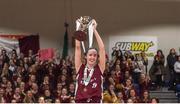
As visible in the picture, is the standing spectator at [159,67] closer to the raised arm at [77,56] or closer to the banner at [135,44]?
the banner at [135,44]

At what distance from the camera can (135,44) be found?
868 inches

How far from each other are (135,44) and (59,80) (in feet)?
20.6

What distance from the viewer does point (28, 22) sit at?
2217 centimetres

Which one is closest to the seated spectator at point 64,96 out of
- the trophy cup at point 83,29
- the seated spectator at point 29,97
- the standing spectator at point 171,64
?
the seated spectator at point 29,97

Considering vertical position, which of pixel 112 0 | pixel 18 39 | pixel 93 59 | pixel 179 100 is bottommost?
pixel 179 100

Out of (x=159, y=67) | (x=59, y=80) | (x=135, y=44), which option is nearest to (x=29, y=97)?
(x=59, y=80)

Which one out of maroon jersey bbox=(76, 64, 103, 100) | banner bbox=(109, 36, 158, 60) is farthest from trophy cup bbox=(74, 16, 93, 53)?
banner bbox=(109, 36, 158, 60)

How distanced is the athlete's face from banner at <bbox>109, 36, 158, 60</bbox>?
1520 centimetres

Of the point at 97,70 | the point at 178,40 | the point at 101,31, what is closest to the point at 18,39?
the point at 101,31

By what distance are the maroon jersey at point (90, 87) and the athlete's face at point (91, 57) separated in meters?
0.13

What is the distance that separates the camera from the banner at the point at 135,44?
22000 mm

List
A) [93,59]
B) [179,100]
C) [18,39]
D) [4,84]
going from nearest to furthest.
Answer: [93,59] → [4,84] → [179,100] → [18,39]

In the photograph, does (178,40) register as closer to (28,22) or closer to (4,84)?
(28,22)

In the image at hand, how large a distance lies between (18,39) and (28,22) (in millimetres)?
885
